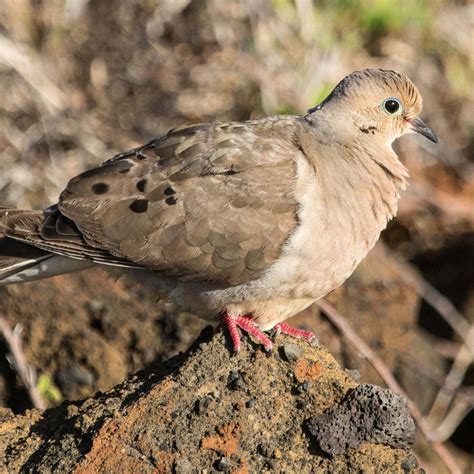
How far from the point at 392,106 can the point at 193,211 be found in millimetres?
1158

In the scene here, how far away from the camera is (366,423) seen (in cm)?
330

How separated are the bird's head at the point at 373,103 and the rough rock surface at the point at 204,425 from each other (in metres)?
1.37

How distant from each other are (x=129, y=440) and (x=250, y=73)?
4.97 meters

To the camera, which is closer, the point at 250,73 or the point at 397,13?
the point at 250,73

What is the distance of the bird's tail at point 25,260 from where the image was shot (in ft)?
14.5

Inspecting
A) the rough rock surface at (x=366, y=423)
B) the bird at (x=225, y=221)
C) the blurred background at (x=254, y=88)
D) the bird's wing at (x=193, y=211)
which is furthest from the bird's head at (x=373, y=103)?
the blurred background at (x=254, y=88)

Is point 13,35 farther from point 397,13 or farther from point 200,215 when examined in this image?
point 200,215

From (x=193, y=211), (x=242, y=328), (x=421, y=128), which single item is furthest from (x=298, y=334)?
(x=421, y=128)

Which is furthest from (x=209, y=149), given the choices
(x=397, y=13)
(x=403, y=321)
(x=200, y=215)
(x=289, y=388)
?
(x=397, y=13)

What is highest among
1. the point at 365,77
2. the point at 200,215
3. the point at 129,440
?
the point at 365,77

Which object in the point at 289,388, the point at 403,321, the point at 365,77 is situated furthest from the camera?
the point at 403,321

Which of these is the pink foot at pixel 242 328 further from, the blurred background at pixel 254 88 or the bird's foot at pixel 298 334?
the blurred background at pixel 254 88

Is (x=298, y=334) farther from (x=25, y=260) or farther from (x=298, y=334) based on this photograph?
(x=25, y=260)

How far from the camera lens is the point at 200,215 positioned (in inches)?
166
